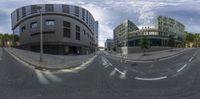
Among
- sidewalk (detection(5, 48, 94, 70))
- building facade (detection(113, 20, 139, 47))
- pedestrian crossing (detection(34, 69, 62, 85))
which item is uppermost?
building facade (detection(113, 20, 139, 47))

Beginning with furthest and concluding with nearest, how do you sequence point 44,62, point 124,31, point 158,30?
point 44,62, point 158,30, point 124,31

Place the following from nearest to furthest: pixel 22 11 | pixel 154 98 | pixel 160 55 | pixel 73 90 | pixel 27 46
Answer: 1. pixel 154 98
2. pixel 73 90
3. pixel 22 11
4. pixel 27 46
5. pixel 160 55

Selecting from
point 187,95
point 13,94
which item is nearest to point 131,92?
point 187,95

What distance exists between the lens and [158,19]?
1576cm

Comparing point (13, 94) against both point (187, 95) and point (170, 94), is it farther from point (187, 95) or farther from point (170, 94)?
point (187, 95)

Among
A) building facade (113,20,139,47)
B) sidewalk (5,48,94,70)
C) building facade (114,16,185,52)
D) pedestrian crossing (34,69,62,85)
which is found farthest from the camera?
sidewalk (5,48,94,70)

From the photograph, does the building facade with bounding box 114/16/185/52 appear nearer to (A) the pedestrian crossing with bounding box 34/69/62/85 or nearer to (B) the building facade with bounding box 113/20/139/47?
(B) the building facade with bounding box 113/20/139/47

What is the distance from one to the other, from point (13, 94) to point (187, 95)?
611 centimetres

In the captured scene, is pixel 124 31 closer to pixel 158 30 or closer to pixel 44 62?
pixel 158 30

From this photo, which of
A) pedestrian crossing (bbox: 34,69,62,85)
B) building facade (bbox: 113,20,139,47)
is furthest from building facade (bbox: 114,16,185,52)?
pedestrian crossing (bbox: 34,69,62,85)

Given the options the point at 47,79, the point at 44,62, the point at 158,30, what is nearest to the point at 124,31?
the point at 158,30

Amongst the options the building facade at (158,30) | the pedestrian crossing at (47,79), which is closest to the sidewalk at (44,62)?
the pedestrian crossing at (47,79)

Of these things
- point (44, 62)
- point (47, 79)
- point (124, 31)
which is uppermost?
point (124, 31)

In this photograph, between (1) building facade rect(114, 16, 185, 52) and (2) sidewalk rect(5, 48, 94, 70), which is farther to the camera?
(2) sidewalk rect(5, 48, 94, 70)
